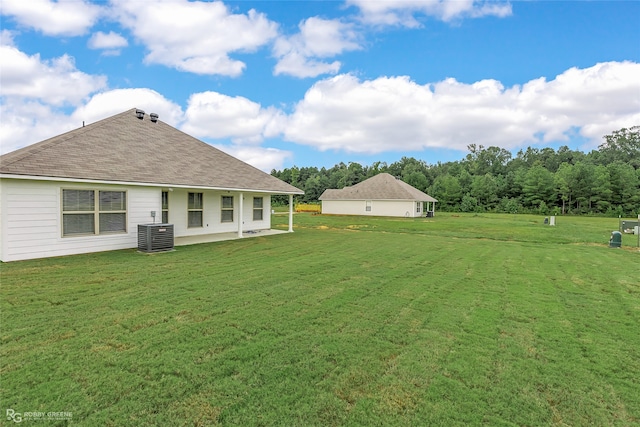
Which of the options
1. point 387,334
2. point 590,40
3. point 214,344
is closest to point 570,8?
point 590,40

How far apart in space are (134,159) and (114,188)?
1734 millimetres

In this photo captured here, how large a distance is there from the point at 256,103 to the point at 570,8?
19.6 m

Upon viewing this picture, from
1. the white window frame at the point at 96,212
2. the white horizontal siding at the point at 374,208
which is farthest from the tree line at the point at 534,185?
the white window frame at the point at 96,212

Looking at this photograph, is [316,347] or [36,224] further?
[36,224]

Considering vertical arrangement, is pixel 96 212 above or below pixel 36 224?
above

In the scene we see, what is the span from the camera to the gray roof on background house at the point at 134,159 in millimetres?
8711

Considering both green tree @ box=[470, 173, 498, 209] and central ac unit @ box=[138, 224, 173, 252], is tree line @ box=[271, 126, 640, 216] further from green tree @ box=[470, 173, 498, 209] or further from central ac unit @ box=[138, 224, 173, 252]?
central ac unit @ box=[138, 224, 173, 252]

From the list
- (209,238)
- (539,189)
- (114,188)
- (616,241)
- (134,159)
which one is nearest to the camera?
(114,188)

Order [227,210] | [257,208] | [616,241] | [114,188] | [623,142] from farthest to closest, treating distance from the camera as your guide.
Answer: [623,142]
[257,208]
[227,210]
[616,241]
[114,188]

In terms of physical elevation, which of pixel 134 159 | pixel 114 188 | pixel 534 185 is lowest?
pixel 114 188

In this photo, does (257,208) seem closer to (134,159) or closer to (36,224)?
(134,159)

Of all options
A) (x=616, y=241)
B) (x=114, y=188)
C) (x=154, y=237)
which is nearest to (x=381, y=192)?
(x=616, y=241)

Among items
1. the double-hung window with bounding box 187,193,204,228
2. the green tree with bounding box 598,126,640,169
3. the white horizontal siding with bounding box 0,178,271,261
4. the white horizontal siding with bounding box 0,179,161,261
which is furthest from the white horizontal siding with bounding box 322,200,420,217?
the green tree with bounding box 598,126,640,169

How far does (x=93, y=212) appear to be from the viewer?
9.30 meters
